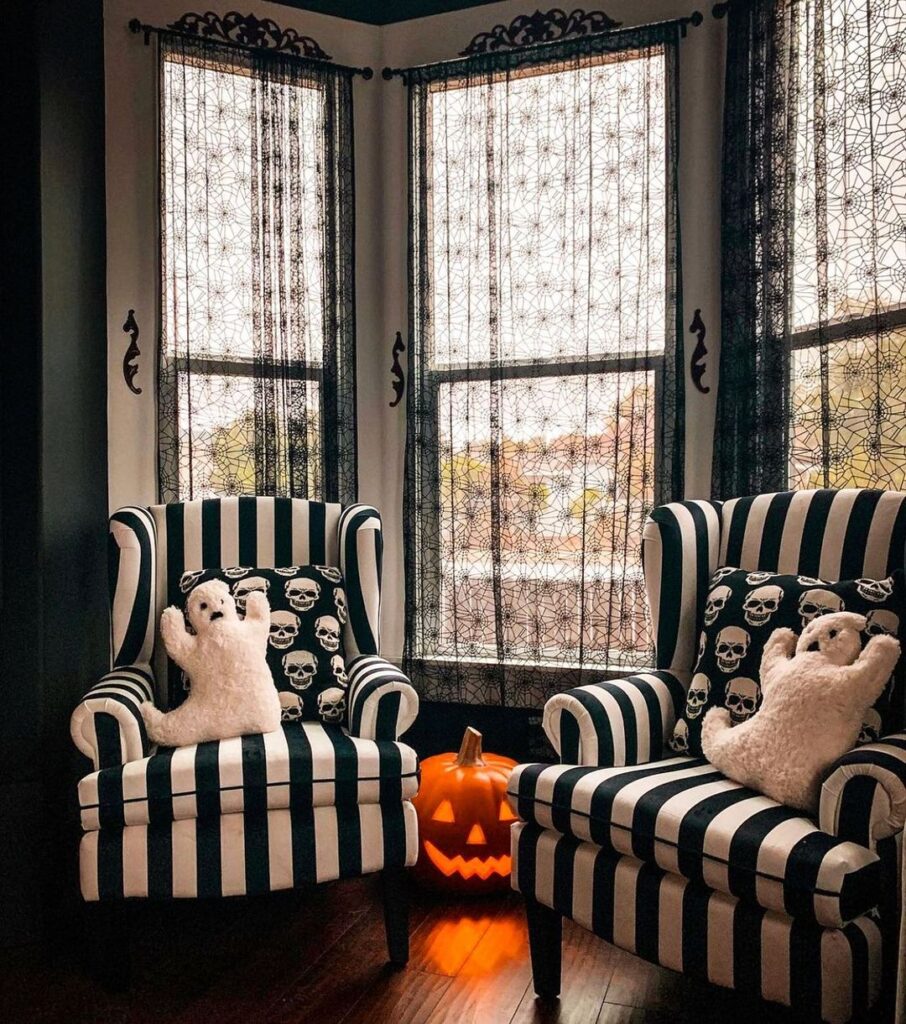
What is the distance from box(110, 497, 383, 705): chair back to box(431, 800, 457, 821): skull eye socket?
45 cm

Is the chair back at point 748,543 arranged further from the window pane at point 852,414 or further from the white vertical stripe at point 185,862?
the white vertical stripe at point 185,862

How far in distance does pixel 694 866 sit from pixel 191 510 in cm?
164

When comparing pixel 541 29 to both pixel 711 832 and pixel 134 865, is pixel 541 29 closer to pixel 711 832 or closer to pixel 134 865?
pixel 711 832

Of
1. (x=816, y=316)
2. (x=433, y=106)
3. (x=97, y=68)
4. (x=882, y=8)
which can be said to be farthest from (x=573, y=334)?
Answer: (x=97, y=68)

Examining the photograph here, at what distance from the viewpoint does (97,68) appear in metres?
2.68

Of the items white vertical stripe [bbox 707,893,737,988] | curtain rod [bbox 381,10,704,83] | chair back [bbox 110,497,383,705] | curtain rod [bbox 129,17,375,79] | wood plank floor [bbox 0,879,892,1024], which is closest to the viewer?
white vertical stripe [bbox 707,893,737,988]

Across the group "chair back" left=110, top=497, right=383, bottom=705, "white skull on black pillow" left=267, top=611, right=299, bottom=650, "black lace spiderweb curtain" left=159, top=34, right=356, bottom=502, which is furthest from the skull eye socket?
"black lace spiderweb curtain" left=159, top=34, right=356, bottom=502

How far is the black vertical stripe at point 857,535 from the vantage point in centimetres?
208

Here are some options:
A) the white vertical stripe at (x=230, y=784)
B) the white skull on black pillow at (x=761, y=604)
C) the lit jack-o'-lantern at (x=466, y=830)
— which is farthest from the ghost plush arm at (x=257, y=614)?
the white skull on black pillow at (x=761, y=604)

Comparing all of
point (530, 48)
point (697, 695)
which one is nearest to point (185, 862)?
point (697, 695)

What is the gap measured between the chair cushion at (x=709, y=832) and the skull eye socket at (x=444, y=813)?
48 centimetres

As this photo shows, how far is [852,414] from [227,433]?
6.18 ft

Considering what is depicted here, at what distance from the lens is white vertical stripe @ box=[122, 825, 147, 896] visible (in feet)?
6.18

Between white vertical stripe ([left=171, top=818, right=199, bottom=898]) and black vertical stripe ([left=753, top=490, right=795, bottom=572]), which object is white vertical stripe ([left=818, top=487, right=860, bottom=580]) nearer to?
black vertical stripe ([left=753, top=490, right=795, bottom=572])
